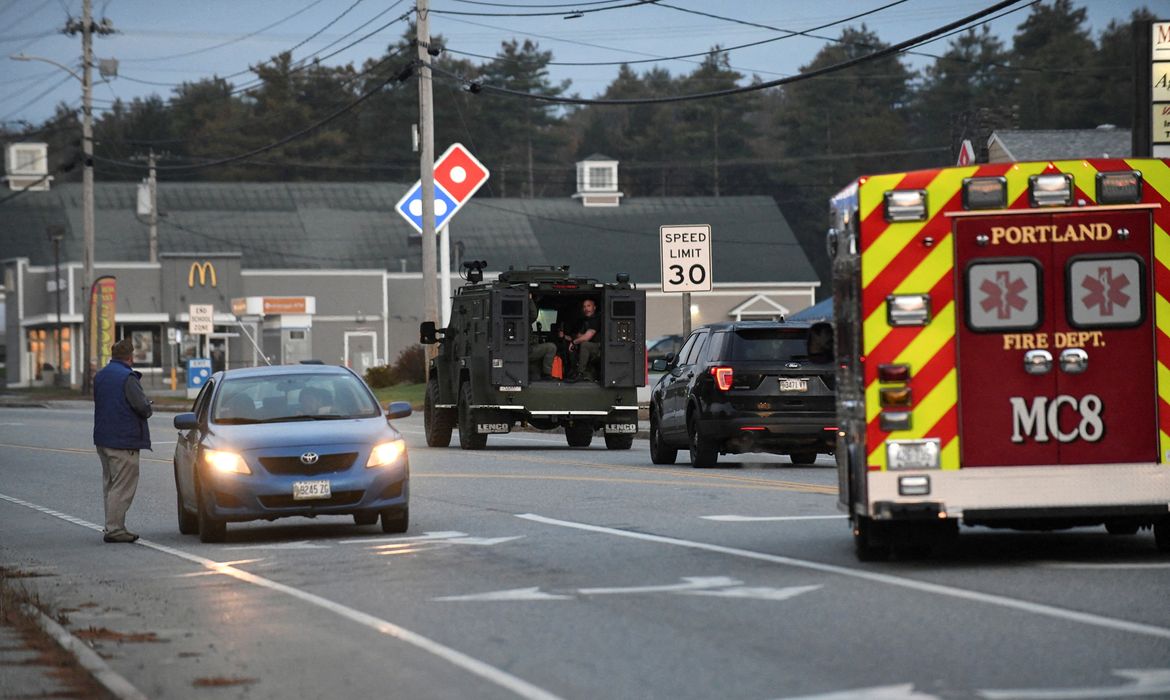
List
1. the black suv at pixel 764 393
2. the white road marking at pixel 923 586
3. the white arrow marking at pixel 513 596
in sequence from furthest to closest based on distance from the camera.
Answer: the black suv at pixel 764 393, the white arrow marking at pixel 513 596, the white road marking at pixel 923 586

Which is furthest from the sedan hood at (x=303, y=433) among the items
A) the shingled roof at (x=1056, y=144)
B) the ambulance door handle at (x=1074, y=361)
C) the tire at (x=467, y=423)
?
the shingled roof at (x=1056, y=144)

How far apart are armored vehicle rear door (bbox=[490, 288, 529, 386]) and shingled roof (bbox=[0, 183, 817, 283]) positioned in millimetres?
58664

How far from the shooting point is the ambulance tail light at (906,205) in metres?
12.9

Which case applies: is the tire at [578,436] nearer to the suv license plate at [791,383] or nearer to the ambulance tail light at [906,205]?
the suv license plate at [791,383]

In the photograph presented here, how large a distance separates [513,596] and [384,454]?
471 centimetres

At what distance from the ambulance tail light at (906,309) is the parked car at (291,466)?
211 inches

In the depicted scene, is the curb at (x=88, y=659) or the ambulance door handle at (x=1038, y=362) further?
the ambulance door handle at (x=1038, y=362)

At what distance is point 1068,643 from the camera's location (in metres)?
9.73

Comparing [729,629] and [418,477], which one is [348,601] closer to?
[729,629]

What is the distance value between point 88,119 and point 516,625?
5989 centimetres

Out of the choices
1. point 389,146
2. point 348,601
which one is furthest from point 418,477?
point 389,146

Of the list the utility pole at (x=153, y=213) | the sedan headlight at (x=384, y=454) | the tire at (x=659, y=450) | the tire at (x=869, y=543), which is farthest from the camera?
→ the utility pole at (x=153, y=213)

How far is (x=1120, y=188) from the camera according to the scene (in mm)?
12898

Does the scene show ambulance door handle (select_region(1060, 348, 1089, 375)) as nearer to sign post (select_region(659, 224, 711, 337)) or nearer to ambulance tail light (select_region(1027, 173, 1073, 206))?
ambulance tail light (select_region(1027, 173, 1073, 206))
